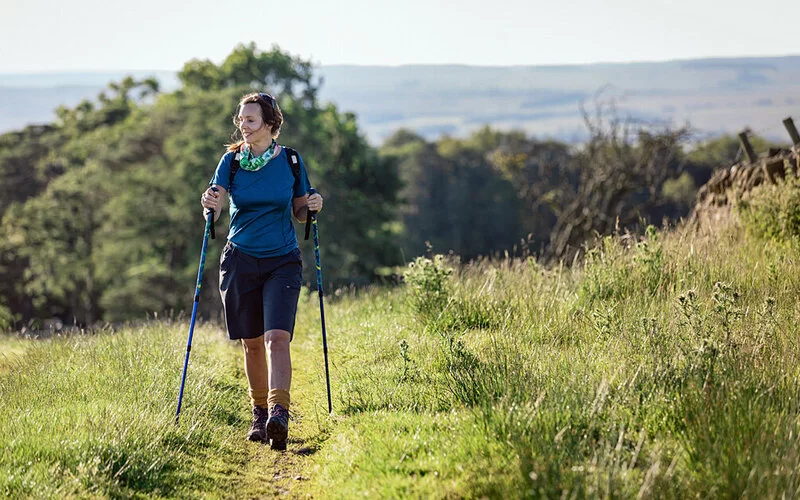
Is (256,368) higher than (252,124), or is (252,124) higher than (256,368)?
(252,124)

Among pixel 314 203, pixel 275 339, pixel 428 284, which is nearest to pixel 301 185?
pixel 314 203

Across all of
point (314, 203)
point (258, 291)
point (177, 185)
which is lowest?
point (177, 185)

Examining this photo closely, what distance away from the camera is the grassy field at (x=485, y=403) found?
4180 millimetres

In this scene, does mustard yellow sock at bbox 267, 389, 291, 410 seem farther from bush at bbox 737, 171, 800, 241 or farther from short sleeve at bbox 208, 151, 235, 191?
bush at bbox 737, 171, 800, 241

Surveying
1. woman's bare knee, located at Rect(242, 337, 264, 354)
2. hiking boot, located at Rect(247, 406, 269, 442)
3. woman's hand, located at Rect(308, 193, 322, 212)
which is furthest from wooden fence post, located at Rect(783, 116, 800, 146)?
hiking boot, located at Rect(247, 406, 269, 442)

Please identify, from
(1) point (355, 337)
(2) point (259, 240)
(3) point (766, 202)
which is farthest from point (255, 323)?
(3) point (766, 202)

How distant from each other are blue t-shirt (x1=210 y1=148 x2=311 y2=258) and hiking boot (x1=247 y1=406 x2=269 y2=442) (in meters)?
1.24

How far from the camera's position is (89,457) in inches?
188

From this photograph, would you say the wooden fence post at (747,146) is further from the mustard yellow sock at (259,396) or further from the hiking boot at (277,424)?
the hiking boot at (277,424)

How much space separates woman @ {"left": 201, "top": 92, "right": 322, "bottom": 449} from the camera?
5727 mm

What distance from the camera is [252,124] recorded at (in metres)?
5.84

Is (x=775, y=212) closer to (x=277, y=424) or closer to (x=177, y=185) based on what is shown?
(x=277, y=424)

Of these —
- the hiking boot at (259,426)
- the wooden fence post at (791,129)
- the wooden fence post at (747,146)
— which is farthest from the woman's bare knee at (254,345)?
the wooden fence post at (791,129)

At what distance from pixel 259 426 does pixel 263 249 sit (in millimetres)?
1361
